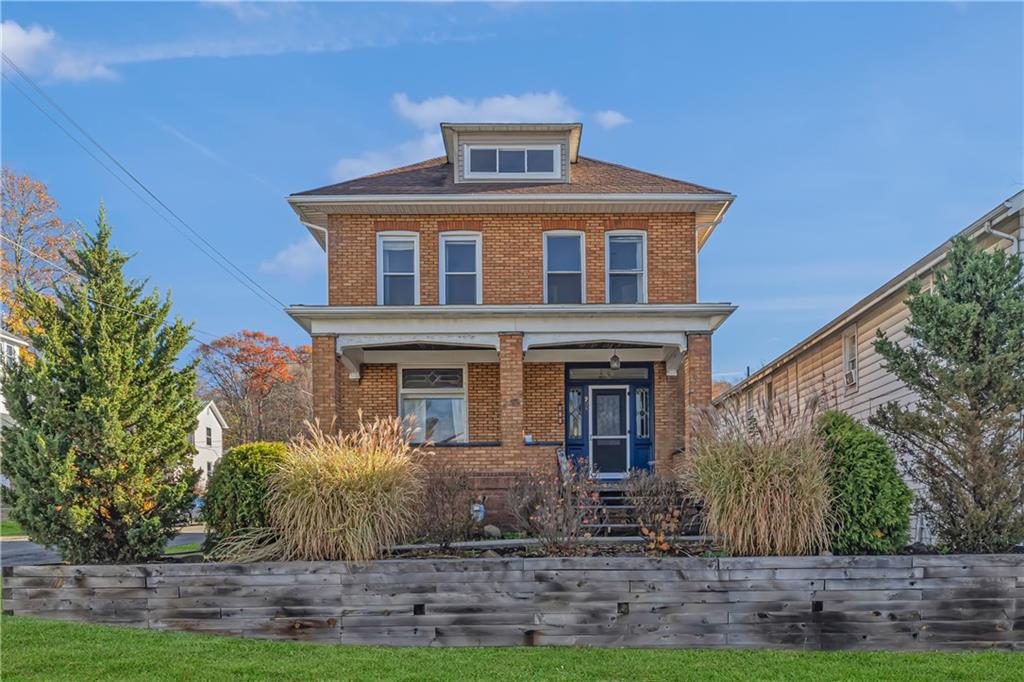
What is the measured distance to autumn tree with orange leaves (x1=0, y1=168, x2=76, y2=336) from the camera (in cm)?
2606

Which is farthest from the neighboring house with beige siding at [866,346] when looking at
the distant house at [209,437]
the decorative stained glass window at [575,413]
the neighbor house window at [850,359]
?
the distant house at [209,437]

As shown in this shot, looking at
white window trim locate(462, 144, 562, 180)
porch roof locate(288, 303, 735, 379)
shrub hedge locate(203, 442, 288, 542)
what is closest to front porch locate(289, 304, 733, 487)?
porch roof locate(288, 303, 735, 379)

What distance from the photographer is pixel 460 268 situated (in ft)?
49.7

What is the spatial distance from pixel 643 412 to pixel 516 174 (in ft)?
18.7

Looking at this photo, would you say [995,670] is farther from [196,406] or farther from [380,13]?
[380,13]

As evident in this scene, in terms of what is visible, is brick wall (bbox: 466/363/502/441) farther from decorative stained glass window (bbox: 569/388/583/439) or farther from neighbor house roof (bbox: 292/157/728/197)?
neighbor house roof (bbox: 292/157/728/197)

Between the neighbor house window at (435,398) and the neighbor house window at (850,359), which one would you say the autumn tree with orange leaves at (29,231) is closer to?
the neighbor house window at (435,398)

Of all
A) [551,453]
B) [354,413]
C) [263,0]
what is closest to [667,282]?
[551,453]

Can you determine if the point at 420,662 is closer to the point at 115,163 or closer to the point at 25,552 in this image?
the point at 25,552

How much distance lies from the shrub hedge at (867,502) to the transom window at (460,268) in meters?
8.84

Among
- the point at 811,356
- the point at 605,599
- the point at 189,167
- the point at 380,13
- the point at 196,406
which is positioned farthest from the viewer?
the point at 811,356

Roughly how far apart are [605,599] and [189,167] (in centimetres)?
1363

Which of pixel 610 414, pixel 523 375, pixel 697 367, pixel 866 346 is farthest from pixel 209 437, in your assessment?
pixel 866 346

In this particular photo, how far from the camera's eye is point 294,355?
38594mm
